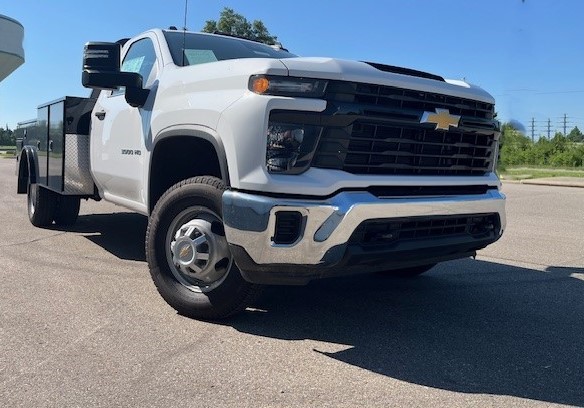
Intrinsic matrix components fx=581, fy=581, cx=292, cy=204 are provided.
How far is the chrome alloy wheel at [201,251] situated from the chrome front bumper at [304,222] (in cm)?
34

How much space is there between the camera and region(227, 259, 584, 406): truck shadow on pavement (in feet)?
10.7

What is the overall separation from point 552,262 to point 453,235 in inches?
122

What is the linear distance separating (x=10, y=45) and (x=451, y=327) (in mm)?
66834

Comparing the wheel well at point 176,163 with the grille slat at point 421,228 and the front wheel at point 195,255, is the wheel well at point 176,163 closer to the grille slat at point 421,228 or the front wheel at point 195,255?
the front wheel at point 195,255

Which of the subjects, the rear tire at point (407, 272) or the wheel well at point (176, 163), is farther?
the rear tire at point (407, 272)

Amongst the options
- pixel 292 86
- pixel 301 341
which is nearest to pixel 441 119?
pixel 292 86

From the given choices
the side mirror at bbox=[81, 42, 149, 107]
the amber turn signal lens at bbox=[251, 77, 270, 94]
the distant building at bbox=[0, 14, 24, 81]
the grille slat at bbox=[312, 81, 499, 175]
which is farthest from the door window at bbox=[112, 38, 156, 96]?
the distant building at bbox=[0, 14, 24, 81]

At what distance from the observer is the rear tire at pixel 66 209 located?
7844 millimetres

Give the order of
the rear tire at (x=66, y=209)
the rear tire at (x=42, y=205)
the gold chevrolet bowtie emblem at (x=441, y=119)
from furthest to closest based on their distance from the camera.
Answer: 1. the rear tire at (x=66, y=209)
2. the rear tire at (x=42, y=205)
3. the gold chevrolet bowtie emblem at (x=441, y=119)

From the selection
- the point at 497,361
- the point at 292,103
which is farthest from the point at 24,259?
the point at 497,361

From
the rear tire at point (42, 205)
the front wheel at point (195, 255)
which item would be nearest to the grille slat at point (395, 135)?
the front wheel at point (195, 255)

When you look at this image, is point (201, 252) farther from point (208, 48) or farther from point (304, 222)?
point (208, 48)

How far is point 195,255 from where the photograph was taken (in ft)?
12.6

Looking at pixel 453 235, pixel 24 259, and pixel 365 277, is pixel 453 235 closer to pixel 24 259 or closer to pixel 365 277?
pixel 365 277
